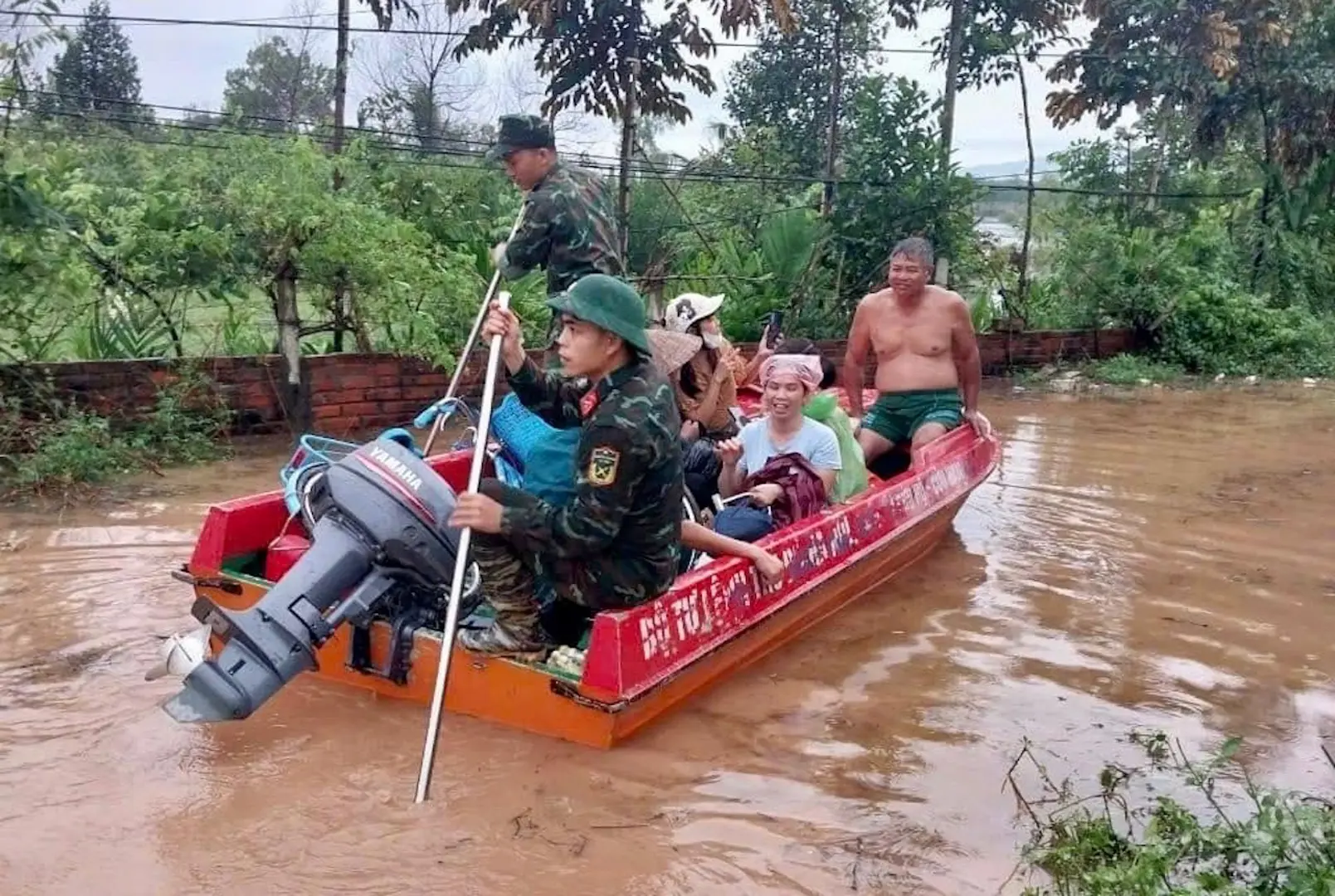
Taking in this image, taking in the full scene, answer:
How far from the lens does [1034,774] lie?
4227 mm

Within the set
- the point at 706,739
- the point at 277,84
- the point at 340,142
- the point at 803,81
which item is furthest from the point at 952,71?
the point at 277,84

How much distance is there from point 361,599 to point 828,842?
155 centimetres

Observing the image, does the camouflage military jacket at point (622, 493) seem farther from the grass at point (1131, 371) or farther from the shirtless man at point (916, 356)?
the grass at point (1131, 371)

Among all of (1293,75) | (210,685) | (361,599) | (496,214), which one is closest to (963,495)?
(361,599)

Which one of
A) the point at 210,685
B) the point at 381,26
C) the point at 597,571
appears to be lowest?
the point at 210,685

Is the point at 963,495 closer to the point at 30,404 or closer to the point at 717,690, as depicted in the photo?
the point at 717,690

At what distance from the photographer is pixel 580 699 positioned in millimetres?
3994

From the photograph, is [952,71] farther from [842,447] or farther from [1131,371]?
[842,447]

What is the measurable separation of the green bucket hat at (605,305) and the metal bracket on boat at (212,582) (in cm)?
164

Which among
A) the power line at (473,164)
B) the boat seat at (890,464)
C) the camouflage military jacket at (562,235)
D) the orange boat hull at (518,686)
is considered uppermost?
the power line at (473,164)

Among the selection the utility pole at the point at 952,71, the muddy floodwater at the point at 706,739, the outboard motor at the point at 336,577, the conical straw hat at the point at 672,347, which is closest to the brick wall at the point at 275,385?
the muddy floodwater at the point at 706,739

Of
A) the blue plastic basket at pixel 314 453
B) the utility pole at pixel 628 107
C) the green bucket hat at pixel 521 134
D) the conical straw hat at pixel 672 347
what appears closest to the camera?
the blue plastic basket at pixel 314 453

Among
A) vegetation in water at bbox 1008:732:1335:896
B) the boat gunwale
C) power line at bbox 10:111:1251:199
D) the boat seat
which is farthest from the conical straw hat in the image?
power line at bbox 10:111:1251:199

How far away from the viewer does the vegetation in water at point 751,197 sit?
810 cm
